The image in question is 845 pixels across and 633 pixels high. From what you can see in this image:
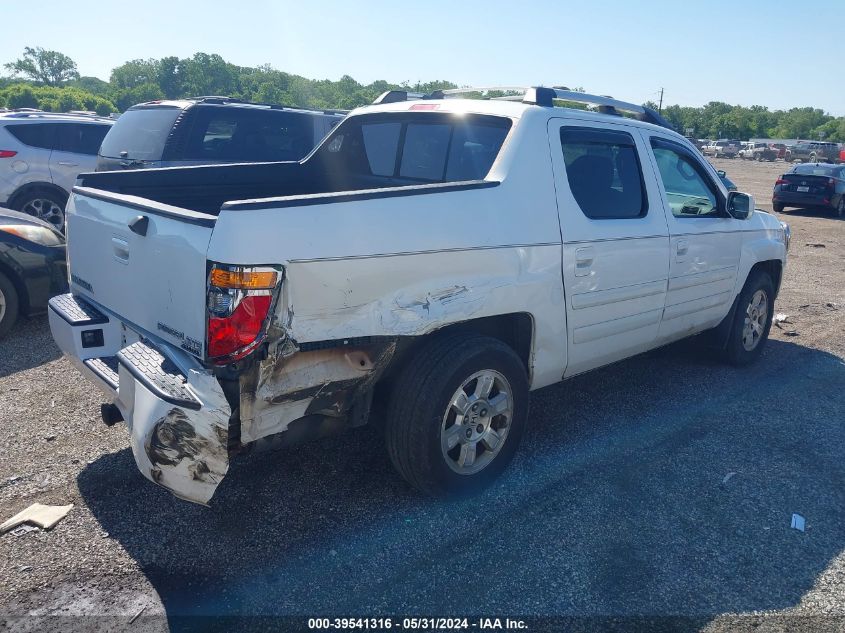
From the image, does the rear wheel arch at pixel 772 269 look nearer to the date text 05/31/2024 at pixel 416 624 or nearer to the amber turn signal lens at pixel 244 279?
the date text 05/31/2024 at pixel 416 624

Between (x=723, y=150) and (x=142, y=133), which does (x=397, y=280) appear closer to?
(x=142, y=133)

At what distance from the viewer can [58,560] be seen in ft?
9.73

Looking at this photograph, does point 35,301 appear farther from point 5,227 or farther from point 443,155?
point 443,155

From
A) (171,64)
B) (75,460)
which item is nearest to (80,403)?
(75,460)

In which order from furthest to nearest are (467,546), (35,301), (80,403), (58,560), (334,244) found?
(35,301) → (80,403) → (467,546) → (58,560) → (334,244)

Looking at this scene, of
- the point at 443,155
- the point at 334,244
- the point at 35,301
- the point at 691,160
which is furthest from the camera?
the point at 35,301

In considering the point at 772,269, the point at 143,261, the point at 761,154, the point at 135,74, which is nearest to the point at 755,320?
the point at 772,269

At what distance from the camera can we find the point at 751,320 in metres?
5.82

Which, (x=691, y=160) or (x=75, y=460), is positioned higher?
(x=691, y=160)

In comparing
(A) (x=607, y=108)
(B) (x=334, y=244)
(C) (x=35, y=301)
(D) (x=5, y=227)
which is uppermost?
(A) (x=607, y=108)

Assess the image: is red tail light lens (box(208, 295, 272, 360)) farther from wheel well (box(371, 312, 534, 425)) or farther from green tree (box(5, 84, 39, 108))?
green tree (box(5, 84, 39, 108))

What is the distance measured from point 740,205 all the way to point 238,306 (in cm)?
403

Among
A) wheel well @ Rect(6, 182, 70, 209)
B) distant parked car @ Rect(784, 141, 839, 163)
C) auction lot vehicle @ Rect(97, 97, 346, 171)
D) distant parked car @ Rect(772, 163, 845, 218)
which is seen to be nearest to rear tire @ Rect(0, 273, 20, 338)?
auction lot vehicle @ Rect(97, 97, 346, 171)

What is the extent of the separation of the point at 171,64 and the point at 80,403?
13343cm
